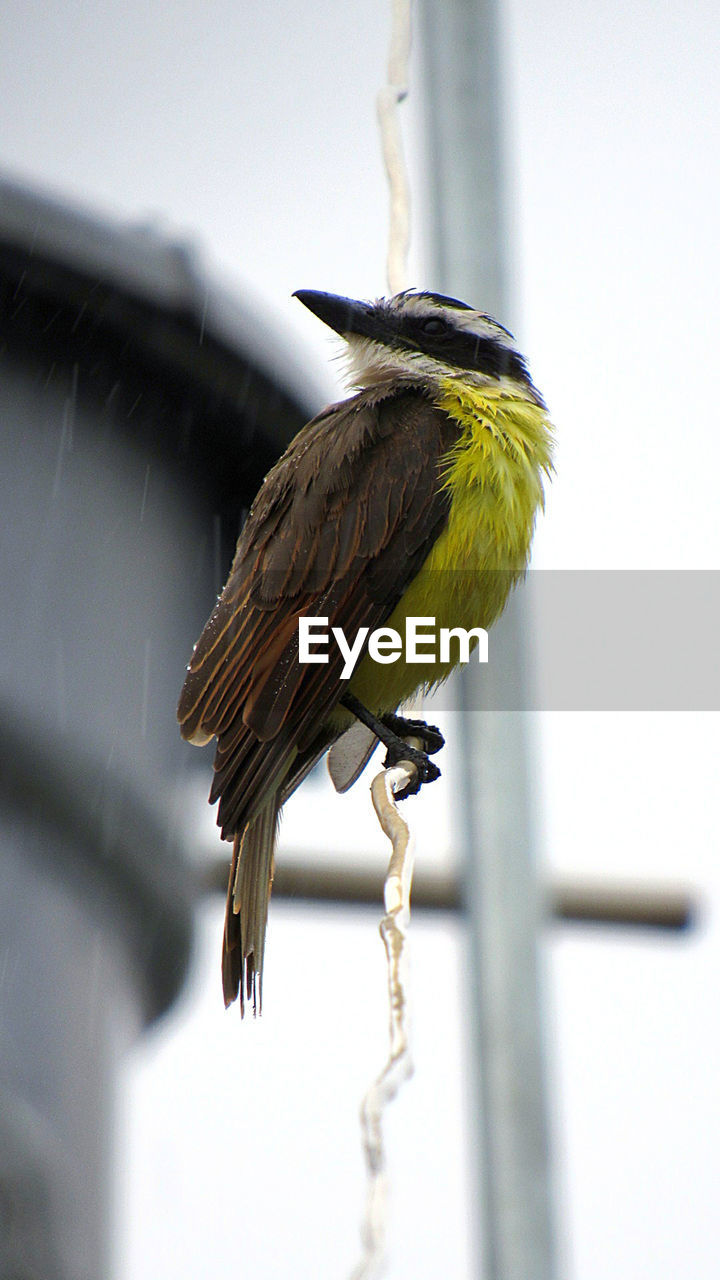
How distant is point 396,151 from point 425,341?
2.39 ft

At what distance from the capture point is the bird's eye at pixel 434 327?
2.78 m

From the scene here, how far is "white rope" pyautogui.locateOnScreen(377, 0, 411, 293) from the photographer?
6.77ft

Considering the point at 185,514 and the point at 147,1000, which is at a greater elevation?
the point at 185,514

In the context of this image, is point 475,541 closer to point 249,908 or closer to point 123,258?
point 249,908

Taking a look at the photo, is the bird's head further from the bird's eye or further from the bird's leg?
the bird's leg

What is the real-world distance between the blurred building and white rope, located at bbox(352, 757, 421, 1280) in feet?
6.04

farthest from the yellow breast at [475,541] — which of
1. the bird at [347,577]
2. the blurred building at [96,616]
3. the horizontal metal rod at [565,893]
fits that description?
the blurred building at [96,616]

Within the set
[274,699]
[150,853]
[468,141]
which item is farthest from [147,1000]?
[468,141]

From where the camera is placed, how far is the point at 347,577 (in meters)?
2.26

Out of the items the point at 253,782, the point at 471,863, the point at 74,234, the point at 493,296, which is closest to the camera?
the point at 253,782

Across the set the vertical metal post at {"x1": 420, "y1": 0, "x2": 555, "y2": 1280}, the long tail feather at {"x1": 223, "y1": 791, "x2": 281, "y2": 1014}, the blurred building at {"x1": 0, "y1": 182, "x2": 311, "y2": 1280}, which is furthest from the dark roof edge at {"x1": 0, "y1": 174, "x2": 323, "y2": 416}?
the long tail feather at {"x1": 223, "y1": 791, "x2": 281, "y2": 1014}

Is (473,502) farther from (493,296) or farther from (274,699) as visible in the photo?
(493,296)

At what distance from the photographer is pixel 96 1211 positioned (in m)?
3.37

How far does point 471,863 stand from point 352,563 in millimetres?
698
